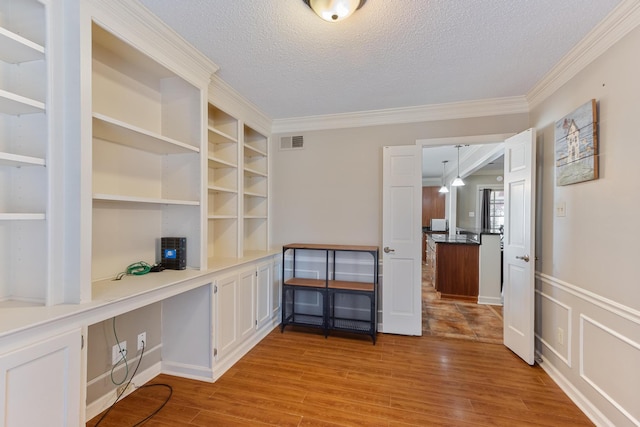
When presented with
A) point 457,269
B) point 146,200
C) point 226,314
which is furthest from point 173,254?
point 457,269

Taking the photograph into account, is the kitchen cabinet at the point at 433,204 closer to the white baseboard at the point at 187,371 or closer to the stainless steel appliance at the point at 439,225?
the stainless steel appliance at the point at 439,225

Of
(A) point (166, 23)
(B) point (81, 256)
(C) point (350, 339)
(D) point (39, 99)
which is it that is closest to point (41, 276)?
(B) point (81, 256)

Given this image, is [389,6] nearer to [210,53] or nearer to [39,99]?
[210,53]

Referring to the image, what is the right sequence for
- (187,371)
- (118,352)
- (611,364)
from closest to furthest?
(611,364) < (118,352) < (187,371)

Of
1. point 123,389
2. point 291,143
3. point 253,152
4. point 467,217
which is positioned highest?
point 291,143

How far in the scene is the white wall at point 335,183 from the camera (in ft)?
10.9

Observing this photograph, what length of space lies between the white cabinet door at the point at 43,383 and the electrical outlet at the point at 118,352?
75cm

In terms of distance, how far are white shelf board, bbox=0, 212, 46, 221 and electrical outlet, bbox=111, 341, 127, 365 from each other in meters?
1.14

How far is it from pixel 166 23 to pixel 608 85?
281 centimetres

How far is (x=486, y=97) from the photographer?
2865 millimetres

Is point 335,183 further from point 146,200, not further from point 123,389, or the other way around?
point 123,389

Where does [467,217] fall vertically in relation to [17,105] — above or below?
below

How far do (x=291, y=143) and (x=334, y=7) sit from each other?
2.14m

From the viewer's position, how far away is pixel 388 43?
196 cm
